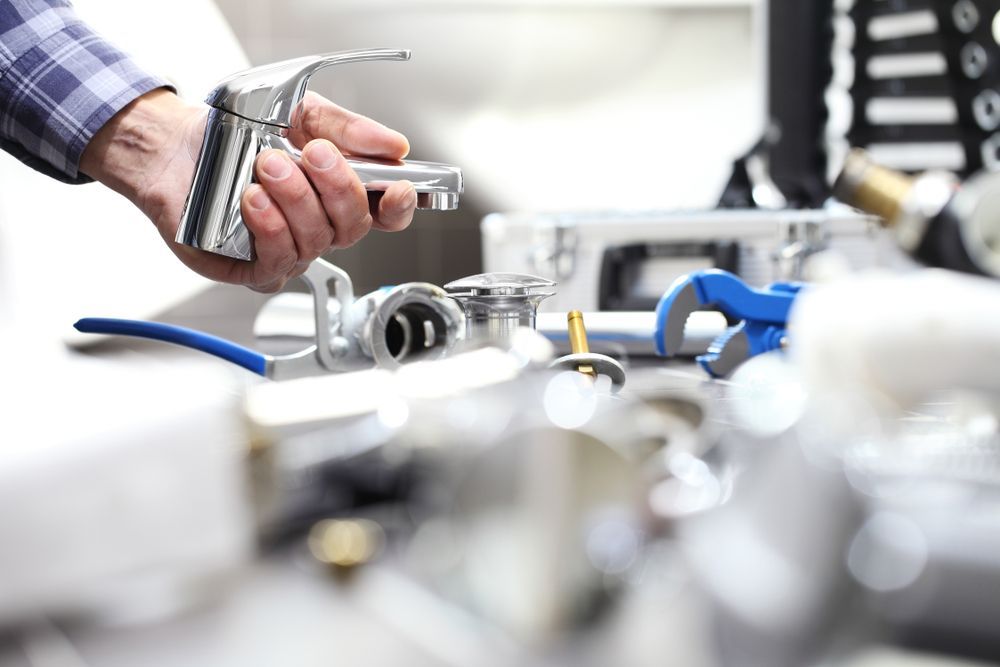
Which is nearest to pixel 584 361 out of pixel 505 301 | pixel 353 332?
pixel 505 301

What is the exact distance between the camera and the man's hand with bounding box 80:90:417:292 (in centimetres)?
44

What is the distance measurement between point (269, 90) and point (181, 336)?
118mm

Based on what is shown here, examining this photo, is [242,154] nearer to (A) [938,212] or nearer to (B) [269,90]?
(B) [269,90]

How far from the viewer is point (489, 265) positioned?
77.4 inches

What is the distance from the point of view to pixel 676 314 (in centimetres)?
45

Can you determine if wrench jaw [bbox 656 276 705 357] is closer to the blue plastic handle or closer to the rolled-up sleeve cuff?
the blue plastic handle

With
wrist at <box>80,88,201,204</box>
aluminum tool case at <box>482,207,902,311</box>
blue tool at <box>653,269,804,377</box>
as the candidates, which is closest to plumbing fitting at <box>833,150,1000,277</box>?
blue tool at <box>653,269,804,377</box>

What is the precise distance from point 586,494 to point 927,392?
0.06m

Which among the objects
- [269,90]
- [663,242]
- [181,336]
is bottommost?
[663,242]

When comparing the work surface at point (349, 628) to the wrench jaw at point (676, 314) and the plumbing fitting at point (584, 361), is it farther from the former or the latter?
the wrench jaw at point (676, 314)

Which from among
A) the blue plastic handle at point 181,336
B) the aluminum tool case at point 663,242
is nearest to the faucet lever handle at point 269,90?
the blue plastic handle at point 181,336

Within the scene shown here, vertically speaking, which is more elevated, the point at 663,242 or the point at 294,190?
the point at 294,190

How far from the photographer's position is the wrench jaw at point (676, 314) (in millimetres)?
444

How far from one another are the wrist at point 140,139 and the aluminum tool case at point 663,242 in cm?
64
